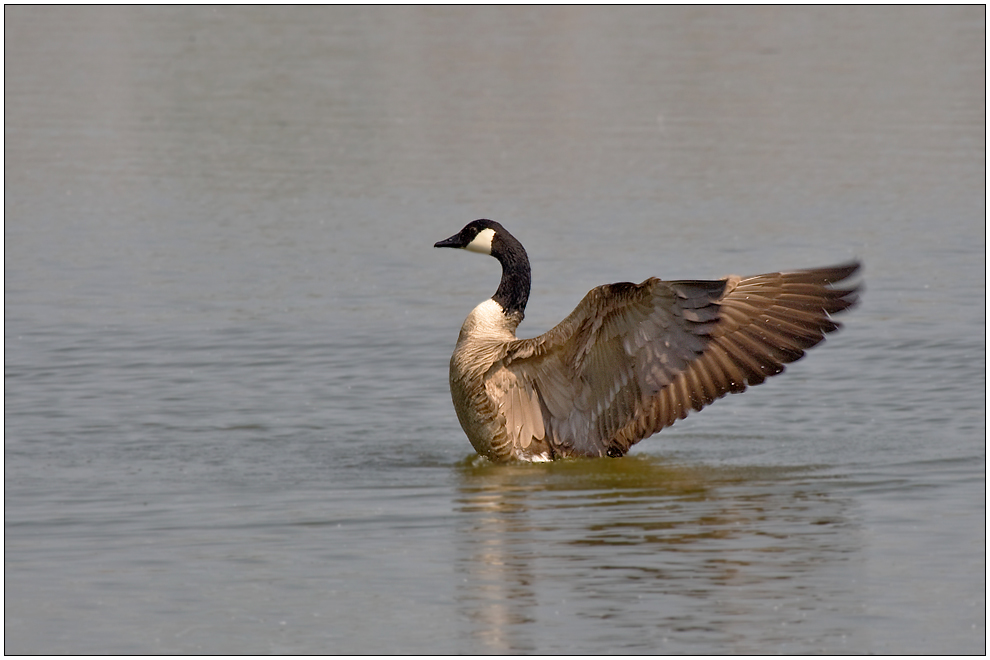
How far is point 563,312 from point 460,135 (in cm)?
924

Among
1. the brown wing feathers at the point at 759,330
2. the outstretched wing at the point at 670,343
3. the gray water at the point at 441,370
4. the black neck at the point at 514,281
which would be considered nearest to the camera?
the gray water at the point at 441,370

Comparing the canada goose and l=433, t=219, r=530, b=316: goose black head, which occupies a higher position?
l=433, t=219, r=530, b=316: goose black head

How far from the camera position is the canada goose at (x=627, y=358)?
8141mm

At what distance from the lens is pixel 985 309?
1225cm

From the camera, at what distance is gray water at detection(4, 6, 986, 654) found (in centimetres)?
638

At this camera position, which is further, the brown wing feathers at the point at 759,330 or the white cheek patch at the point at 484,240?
the white cheek patch at the point at 484,240

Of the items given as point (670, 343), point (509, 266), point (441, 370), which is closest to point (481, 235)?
point (509, 266)

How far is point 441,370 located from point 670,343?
3009 millimetres

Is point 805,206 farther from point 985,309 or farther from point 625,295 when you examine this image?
point 625,295

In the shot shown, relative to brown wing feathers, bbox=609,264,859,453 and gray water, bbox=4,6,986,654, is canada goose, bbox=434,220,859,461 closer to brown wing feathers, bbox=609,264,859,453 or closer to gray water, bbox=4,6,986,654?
brown wing feathers, bbox=609,264,859,453

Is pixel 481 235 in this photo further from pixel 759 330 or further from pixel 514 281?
pixel 759 330

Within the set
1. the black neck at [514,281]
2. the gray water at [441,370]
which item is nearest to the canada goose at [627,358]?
the black neck at [514,281]

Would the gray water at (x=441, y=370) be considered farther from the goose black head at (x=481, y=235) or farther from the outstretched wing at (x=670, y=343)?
the goose black head at (x=481, y=235)

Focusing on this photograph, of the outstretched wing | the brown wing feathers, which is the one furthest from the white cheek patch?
the brown wing feathers
